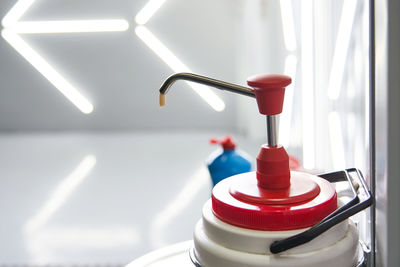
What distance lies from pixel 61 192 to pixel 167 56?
0.79 meters

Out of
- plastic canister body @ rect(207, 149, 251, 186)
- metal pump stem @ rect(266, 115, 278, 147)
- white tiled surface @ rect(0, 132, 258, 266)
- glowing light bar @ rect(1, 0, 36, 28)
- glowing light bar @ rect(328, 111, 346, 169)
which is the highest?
glowing light bar @ rect(1, 0, 36, 28)

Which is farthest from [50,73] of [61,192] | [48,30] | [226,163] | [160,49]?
[226,163]

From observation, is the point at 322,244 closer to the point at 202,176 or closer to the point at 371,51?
the point at 371,51

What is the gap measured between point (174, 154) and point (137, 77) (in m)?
0.45

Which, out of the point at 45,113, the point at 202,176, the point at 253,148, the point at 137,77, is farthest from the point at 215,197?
the point at 45,113

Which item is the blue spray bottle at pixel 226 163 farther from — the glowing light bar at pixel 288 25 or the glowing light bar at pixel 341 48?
the glowing light bar at pixel 288 25

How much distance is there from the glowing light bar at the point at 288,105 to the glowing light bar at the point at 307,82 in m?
0.19

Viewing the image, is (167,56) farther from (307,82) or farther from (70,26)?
(307,82)

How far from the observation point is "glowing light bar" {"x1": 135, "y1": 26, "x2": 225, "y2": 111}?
212cm

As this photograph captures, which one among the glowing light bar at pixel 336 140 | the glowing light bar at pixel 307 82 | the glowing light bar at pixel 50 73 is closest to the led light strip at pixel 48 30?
the glowing light bar at pixel 50 73

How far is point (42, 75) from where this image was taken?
7.21ft

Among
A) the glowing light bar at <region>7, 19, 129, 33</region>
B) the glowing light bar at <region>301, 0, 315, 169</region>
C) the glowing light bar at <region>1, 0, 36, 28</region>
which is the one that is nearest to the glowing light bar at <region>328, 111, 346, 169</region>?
the glowing light bar at <region>301, 0, 315, 169</region>

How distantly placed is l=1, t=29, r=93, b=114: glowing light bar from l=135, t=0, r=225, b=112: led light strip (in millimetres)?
342

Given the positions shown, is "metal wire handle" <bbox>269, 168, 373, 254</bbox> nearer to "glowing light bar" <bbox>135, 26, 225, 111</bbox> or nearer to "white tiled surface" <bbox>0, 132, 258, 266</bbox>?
"white tiled surface" <bbox>0, 132, 258, 266</bbox>
